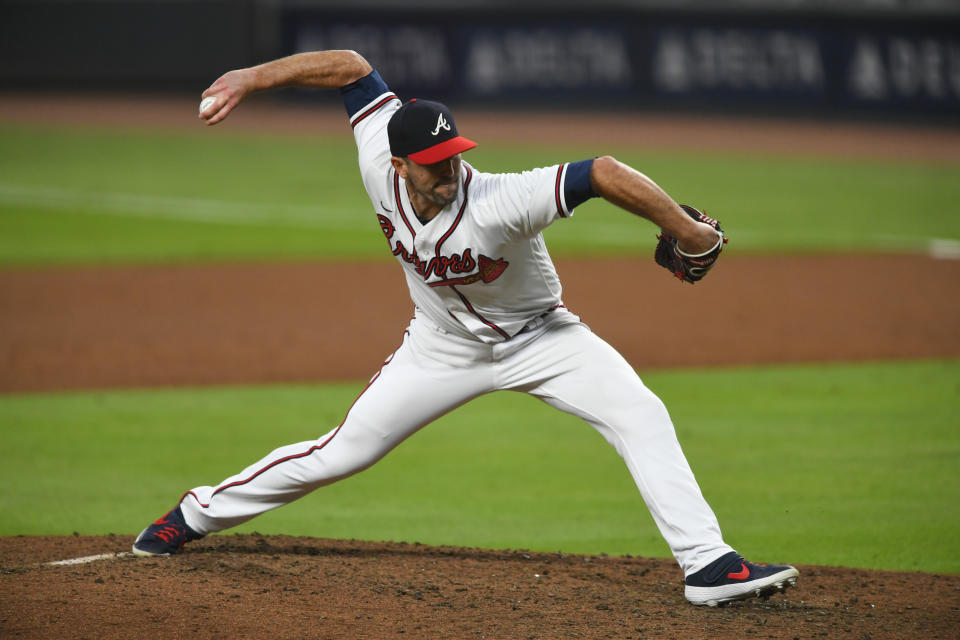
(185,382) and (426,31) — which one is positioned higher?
(426,31)

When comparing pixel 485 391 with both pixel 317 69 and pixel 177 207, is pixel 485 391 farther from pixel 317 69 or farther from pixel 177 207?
pixel 177 207

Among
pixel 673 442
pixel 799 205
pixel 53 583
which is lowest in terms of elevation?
pixel 799 205

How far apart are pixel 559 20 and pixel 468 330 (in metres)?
21.2

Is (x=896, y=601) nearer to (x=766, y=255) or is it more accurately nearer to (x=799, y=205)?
(x=766, y=255)

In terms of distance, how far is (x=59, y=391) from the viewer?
8.18 m

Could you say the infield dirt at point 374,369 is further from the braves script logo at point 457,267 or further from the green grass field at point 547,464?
the braves script logo at point 457,267

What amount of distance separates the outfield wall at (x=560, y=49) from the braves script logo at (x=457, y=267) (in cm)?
2066

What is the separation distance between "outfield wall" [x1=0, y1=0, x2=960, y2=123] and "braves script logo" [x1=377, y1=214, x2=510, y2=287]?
2066 cm

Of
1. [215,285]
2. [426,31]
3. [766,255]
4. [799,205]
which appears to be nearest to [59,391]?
[215,285]

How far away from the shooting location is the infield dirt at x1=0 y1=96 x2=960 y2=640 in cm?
404

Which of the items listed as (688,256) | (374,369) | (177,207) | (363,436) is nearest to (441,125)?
(688,256)

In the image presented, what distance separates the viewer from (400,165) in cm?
416

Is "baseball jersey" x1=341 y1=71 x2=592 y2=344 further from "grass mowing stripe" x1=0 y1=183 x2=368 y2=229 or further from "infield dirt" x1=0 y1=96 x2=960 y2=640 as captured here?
"grass mowing stripe" x1=0 y1=183 x2=368 y2=229

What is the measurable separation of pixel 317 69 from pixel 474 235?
1.01m
